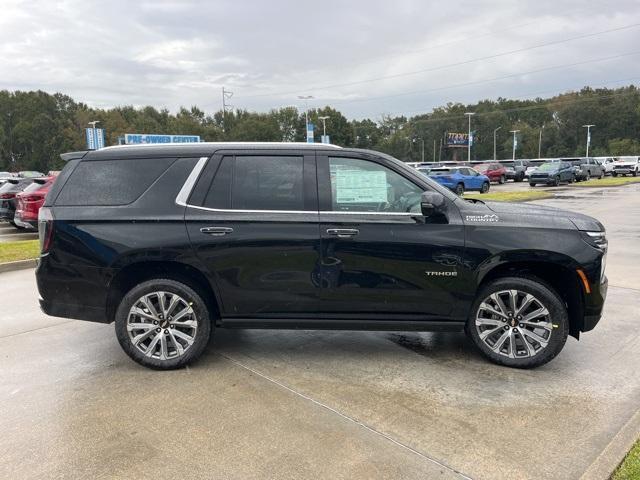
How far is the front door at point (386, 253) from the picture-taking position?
4.20m

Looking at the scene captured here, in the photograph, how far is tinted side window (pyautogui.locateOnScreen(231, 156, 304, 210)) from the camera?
432cm

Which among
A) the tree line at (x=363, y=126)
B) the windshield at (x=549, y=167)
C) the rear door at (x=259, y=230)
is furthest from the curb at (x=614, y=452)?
the tree line at (x=363, y=126)

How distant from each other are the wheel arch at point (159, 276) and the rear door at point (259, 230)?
0.17 metres

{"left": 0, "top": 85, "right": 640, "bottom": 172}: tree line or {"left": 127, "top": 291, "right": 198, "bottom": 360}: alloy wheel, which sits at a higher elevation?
{"left": 0, "top": 85, "right": 640, "bottom": 172}: tree line

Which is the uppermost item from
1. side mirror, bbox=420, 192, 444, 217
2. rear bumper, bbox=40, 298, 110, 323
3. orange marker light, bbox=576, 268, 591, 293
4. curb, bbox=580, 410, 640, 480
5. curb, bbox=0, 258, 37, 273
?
side mirror, bbox=420, 192, 444, 217

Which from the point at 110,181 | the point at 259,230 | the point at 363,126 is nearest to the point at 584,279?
the point at 259,230

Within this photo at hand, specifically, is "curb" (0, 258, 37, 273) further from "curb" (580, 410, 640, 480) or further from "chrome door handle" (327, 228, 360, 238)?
"curb" (580, 410, 640, 480)

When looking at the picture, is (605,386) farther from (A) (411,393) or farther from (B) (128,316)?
(B) (128,316)

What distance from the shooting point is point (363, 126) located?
128 meters

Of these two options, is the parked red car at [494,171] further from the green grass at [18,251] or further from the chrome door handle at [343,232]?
the chrome door handle at [343,232]

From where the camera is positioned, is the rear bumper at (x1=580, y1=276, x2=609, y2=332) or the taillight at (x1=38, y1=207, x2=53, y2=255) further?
the taillight at (x1=38, y1=207, x2=53, y2=255)

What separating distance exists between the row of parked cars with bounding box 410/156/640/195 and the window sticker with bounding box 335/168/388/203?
24972mm

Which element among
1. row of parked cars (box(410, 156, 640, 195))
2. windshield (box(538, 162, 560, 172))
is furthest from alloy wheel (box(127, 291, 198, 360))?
windshield (box(538, 162, 560, 172))

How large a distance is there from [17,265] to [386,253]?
768cm
